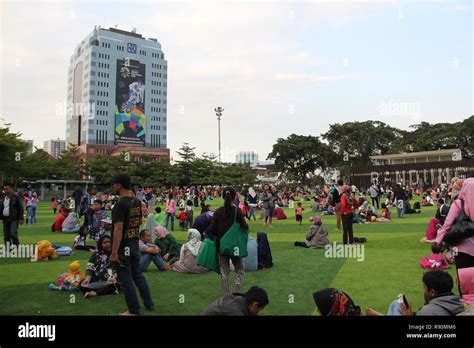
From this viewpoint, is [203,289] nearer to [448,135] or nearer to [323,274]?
[323,274]

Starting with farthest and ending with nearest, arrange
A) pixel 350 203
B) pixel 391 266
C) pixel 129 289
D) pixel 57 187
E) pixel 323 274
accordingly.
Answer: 1. pixel 57 187
2. pixel 350 203
3. pixel 391 266
4. pixel 323 274
5. pixel 129 289

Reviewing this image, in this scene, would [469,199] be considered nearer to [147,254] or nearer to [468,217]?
[468,217]

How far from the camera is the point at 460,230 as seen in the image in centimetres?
484

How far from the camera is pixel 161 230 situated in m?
9.07

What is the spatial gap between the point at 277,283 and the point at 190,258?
6.66 feet

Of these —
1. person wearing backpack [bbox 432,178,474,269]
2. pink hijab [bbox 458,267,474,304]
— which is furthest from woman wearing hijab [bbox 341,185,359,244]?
pink hijab [bbox 458,267,474,304]

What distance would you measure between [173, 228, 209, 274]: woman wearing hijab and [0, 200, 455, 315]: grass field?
0.19m

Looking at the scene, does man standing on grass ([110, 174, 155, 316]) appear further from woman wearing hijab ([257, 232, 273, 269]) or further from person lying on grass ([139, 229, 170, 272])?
woman wearing hijab ([257, 232, 273, 269])

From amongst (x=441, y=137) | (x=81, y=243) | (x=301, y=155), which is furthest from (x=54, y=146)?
(x=81, y=243)

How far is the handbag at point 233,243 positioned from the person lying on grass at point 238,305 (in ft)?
A: 5.90
